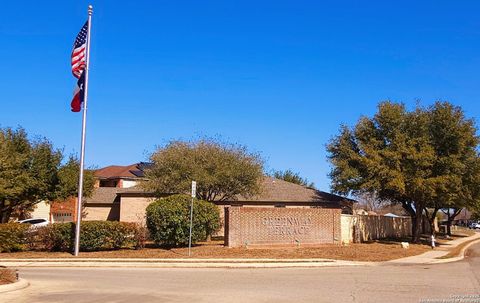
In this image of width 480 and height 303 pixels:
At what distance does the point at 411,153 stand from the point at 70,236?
63.0ft

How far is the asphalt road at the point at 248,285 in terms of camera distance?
11.2m

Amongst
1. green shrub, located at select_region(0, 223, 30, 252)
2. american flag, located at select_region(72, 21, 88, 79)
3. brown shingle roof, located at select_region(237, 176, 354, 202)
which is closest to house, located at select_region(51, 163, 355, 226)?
brown shingle roof, located at select_region(237, 176, 354, 202)

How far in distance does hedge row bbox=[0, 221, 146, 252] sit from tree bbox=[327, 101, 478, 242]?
14741mm

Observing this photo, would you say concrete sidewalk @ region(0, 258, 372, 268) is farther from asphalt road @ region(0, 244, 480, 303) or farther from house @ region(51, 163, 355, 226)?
house @ region(51, 163, 355, 226)

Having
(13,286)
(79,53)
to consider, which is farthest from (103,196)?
(13,286)

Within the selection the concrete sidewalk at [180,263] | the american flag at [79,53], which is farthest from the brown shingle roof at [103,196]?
the concrete sidewalk at [180,263]

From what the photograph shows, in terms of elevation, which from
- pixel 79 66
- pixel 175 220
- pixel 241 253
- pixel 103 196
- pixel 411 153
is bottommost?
pixel 241 253

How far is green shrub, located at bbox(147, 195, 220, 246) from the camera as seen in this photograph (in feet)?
77.8

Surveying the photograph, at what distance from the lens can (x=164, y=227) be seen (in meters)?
23.7

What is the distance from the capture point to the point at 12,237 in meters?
23.5

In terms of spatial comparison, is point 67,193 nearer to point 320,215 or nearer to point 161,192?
point 161,192

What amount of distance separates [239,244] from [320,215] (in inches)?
195

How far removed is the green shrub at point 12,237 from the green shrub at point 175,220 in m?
5.61

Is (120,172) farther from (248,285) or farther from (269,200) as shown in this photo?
(248,285)
